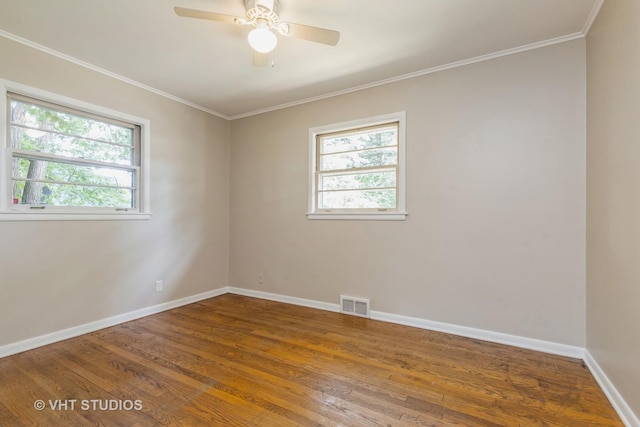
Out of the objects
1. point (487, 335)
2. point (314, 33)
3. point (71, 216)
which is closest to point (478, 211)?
point (487, 335)

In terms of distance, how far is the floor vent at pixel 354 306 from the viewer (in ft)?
10.8

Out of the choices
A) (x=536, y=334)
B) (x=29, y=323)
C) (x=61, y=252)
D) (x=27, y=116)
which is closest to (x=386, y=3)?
(x=536, y=334)

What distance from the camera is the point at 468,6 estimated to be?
81.7 inches

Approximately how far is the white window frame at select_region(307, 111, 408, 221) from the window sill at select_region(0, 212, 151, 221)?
194 cm

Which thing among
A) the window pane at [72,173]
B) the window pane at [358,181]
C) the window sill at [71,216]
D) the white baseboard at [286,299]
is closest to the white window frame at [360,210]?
the window pane at [358,181]

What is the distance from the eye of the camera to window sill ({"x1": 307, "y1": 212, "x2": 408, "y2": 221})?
3129 millimetres

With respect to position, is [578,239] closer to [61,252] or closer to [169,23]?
[169,23]

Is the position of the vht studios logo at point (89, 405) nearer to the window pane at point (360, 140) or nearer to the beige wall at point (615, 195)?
the beige wall at point (615, 195)

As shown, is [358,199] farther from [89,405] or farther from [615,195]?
[89,405]

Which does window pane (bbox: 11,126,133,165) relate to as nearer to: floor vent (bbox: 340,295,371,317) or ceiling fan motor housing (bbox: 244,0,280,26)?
Answer: ceiling fan motor housing (bbox: 244,0,280,26)

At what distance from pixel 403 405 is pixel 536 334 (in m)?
1.53

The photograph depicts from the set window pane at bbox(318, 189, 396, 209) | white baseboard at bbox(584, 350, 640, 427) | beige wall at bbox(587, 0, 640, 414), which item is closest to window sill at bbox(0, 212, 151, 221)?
window pane at bbox(318, 189, 396, 209)

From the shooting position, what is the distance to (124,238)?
3.18 m

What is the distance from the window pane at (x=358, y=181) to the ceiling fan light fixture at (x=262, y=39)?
1.81m
